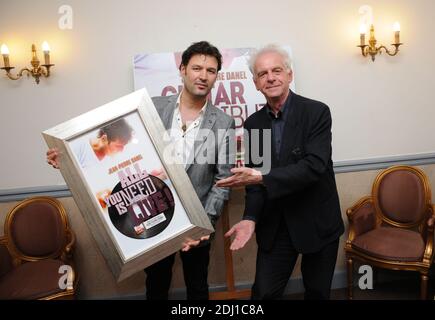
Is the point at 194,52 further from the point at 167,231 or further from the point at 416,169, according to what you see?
the point at 416,169

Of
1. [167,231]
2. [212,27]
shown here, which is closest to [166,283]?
[167,231]

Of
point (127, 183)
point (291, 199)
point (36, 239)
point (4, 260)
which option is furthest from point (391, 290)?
point (4, 260)

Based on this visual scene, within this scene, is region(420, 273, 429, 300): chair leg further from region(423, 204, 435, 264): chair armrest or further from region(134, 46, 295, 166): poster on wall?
region(134, 46, 295, 166): poster on wall

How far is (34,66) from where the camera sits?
9.59ft

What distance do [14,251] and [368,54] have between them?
3209 mm

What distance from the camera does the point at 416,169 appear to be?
312cm

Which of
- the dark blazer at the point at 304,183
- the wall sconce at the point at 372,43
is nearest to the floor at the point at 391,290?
the dark blazer at the point at 304,183

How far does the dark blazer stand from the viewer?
1.82 m

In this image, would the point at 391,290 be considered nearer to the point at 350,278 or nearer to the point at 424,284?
the point at 350,278

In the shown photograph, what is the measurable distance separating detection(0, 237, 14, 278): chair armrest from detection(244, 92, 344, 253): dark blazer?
1.88 metres

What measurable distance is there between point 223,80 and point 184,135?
115cm

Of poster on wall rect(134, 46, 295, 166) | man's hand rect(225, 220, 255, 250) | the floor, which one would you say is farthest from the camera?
the floor

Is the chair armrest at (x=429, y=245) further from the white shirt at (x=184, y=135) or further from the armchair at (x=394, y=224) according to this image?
the white shirt at (x=184, y=135)

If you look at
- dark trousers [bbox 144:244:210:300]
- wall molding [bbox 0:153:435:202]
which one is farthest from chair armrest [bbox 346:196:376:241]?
dark trousers [bbox 144:244:210:300]
